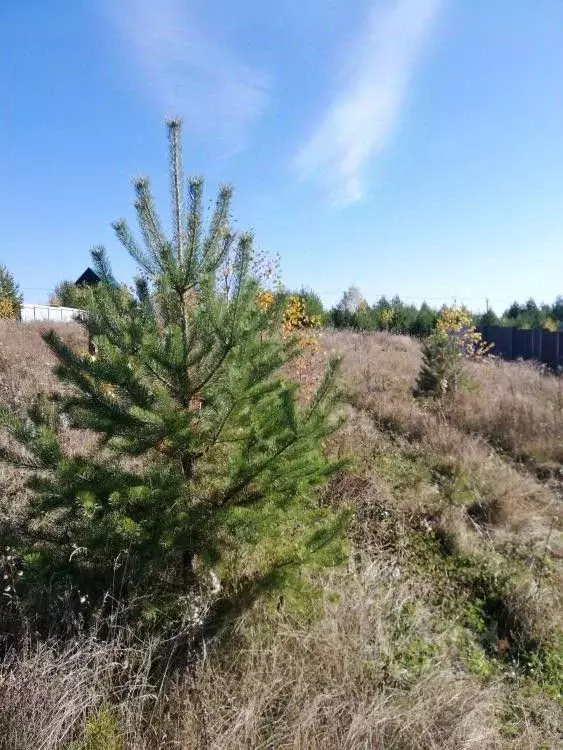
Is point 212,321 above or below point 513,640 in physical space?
above

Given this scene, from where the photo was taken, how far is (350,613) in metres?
2.73

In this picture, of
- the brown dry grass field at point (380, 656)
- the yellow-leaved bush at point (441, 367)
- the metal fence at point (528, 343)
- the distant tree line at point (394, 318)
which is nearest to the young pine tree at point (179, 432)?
the brown dry grass field at point (380, 656)

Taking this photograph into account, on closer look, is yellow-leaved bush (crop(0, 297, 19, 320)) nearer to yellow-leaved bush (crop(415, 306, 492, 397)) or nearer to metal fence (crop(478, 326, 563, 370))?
yellow-leaved bush (crop(415, 306, 492, 397))

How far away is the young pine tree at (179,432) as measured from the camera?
2379 mm

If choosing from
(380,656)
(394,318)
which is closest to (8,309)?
(394,318)

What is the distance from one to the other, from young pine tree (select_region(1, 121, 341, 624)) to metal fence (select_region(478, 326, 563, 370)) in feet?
47.5

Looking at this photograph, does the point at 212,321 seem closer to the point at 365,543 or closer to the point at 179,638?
the point at 179,638

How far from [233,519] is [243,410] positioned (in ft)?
1.84

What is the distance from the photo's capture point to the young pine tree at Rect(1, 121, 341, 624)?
2379 mm

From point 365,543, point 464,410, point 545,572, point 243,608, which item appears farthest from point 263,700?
point 464,410

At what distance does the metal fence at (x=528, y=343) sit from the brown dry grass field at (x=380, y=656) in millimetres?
11583

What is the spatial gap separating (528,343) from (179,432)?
17639mm

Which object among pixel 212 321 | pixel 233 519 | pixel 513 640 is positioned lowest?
pixel 513 640

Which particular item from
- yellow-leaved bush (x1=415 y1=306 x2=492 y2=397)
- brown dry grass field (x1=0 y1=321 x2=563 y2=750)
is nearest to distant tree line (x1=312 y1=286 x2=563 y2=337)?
yellow-leaved bush (x1=415 y1=306 x2=492 y2=397)
